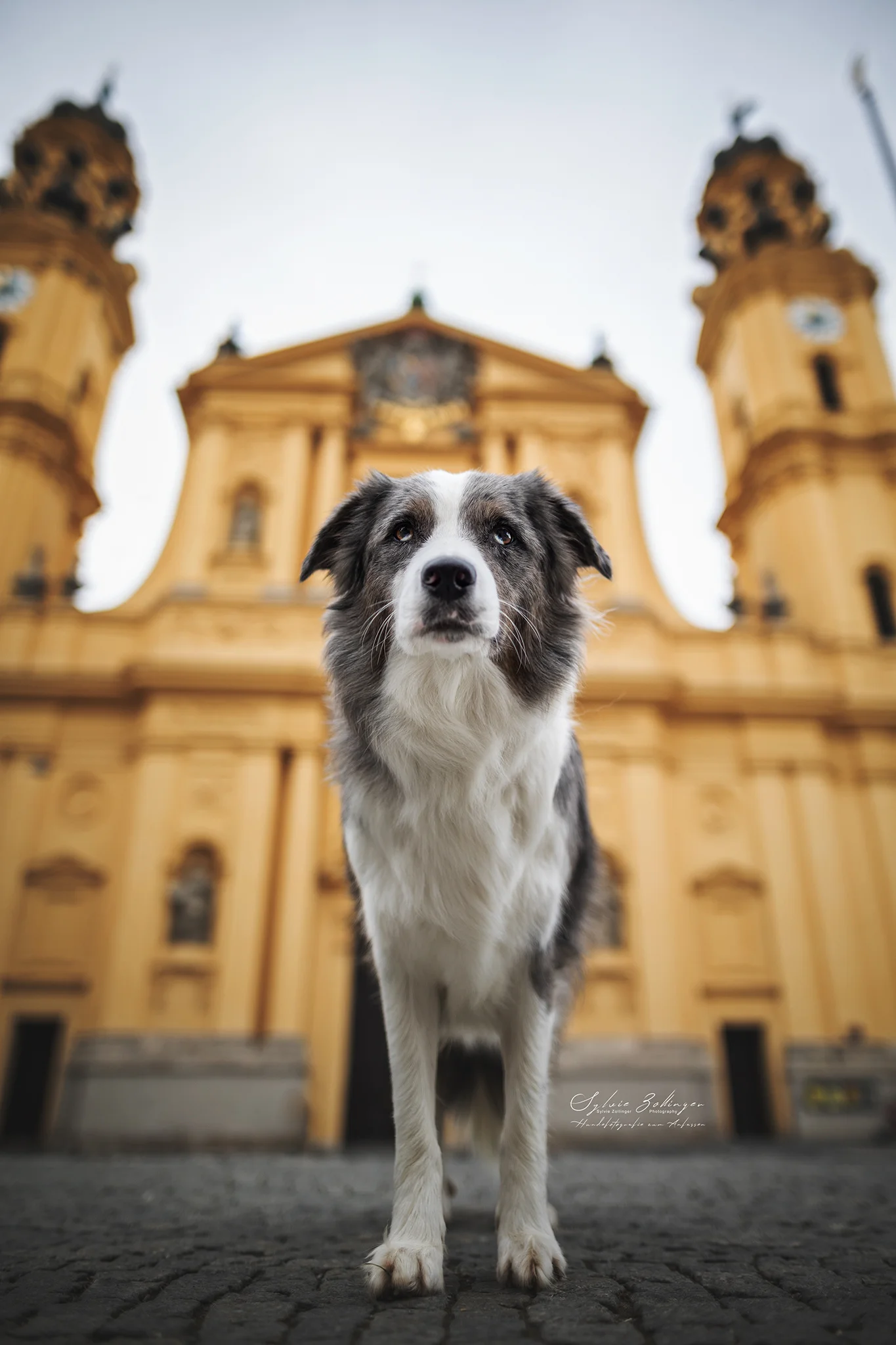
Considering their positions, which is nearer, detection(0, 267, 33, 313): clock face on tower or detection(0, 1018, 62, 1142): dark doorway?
detection(0, 1018, 62, 1142): dark doorway

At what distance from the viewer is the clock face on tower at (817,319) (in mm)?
19484

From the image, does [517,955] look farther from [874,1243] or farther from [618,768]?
[618,768]

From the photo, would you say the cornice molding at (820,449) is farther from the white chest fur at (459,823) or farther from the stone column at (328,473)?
the white chest fur at (459,823)

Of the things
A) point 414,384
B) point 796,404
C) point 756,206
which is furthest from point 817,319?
point 414,384

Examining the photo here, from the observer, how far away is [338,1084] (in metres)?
12.3

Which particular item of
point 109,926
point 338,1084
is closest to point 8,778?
point 109,926

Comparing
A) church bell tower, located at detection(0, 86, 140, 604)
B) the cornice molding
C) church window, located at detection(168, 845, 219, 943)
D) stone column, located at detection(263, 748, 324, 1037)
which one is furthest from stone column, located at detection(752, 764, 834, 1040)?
church bell tower, located at detection(0, 86, 140, 604)

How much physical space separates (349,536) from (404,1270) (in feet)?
7.02

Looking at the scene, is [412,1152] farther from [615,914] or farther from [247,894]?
[615,914]

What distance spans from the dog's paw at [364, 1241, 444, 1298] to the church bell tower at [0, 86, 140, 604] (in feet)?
49.7

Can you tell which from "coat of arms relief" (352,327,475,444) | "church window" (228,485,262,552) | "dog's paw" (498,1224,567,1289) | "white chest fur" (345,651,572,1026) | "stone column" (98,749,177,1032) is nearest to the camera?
"dog's paw" (498,1224,567,1289)

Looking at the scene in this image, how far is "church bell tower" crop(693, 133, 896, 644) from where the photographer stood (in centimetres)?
1661

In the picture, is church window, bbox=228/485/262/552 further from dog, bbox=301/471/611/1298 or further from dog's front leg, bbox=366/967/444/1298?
dog's front leg, bbox=366/967/444/1298
